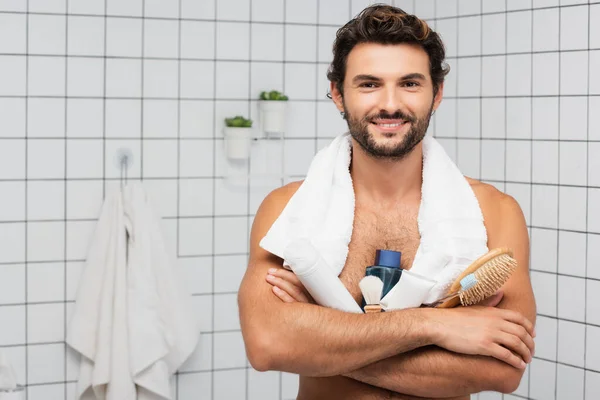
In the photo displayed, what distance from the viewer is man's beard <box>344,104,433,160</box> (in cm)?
182

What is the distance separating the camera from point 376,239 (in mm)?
1938

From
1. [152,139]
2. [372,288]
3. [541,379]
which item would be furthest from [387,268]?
[152,139]

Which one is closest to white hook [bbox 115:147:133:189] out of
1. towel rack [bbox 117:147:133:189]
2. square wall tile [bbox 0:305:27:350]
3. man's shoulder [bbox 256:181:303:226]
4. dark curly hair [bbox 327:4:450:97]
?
towel rack [bbox 117:147:133:189]

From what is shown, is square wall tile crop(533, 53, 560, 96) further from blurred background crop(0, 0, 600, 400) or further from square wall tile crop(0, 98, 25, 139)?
square wall tile crop(0, 98, 25, 139)

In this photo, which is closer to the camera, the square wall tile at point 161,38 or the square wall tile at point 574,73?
the square wall tile at point 574,73

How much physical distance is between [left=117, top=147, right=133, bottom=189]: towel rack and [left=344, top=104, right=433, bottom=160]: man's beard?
1311 millimetres

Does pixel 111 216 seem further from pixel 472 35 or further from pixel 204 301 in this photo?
pixel 472 35

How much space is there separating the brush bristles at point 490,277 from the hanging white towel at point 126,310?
1.48 m

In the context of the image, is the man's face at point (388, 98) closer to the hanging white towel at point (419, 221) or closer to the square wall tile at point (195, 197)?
the hanging white towel at point (419, 221)

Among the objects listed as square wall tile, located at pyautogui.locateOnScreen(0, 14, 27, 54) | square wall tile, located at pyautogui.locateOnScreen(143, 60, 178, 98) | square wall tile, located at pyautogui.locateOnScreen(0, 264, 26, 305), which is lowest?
square wall tile, located at pyautogui.locateOnScreen(0, 264, 26, 305)

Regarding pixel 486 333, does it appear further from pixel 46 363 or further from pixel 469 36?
pixel 46 363

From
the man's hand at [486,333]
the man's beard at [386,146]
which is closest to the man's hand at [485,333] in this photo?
the man's hand at [486,333]

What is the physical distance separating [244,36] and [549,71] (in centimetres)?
106

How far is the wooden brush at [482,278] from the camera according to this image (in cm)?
162
